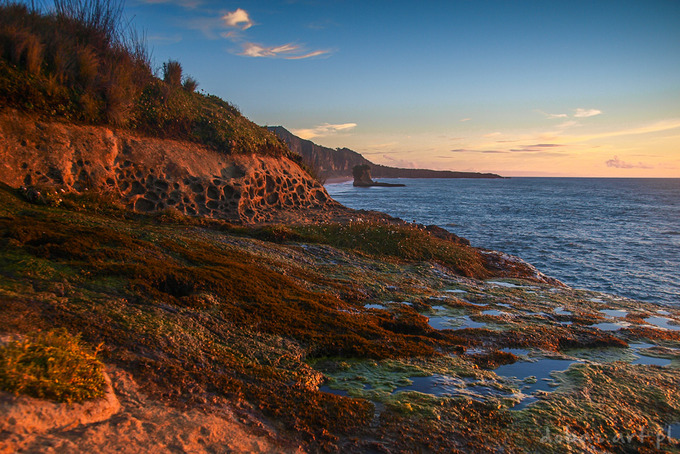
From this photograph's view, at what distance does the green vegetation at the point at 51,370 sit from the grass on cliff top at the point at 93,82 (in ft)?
40.1

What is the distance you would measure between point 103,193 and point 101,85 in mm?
4664

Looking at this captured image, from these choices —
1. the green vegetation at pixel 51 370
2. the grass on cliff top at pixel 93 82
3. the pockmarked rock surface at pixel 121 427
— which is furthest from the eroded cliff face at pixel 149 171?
the pockmarked rock surface at pixel 121 427

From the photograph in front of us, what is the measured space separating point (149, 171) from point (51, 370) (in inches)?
548

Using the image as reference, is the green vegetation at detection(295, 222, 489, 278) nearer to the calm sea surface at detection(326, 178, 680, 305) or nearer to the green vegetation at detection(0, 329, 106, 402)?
the calm sea surface at detection(326, 178, 680, 305)

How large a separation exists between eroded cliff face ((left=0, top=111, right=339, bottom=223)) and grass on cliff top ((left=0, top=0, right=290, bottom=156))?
24.7 inches

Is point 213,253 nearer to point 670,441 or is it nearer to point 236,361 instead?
point 236,361

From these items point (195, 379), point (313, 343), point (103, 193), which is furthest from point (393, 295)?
point (103, 193)

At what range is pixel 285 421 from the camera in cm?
353

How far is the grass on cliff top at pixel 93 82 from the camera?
12.8 meters

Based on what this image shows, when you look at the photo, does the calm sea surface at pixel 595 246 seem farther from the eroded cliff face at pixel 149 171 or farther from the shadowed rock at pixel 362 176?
the shadowed rock at pixel 362 176

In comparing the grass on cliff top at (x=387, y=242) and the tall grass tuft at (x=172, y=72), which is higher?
the tall grass tuft at (x=172, y=72)

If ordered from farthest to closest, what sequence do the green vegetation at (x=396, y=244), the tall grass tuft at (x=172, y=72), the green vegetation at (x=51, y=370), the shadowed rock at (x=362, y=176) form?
the shadowed rock at (x=362, y=176)
the tall grass tuft at (x=172, y=72)
the green vegetation at (x=396, y=244)
the green vegetation at (x=51, y=370)

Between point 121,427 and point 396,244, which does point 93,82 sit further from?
point 121,427

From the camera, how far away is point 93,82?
48.6ft
